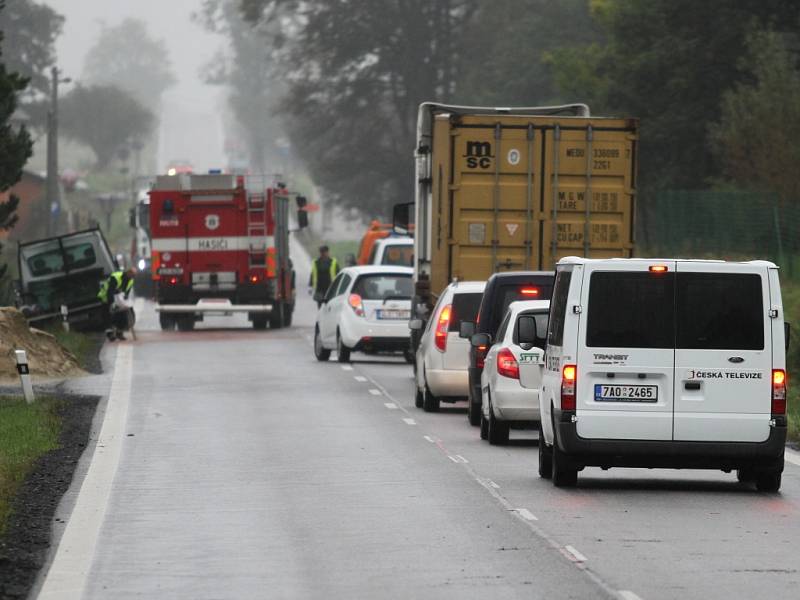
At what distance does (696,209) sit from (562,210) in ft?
91.1

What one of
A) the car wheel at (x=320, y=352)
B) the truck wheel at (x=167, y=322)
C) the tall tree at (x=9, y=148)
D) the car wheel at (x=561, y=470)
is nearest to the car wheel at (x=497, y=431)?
the car wheel at (x=561, y=470)

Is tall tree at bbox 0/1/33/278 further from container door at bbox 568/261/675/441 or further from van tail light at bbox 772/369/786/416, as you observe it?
van tail light at bbox 772/369/786/416

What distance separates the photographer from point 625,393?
602 inches

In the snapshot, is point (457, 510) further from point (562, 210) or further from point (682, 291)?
point (562, 210)

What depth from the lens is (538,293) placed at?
70.3ft

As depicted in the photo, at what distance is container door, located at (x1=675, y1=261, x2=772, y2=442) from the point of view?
1526 centimetres

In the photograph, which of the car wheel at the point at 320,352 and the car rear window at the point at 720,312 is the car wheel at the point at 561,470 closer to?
the car rear window at the point at 720,312

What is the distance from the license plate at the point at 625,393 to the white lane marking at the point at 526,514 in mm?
1345

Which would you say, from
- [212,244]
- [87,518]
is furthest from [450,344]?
[212,244]

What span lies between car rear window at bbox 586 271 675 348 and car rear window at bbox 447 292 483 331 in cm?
821

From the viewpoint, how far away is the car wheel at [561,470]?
51.1ft

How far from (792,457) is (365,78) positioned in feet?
212

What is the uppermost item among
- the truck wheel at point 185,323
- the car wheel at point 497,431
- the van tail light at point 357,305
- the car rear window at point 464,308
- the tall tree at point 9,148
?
Answer: the tall tree at point 9,148

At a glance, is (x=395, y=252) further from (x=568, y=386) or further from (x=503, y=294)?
(x=568, y=386)
